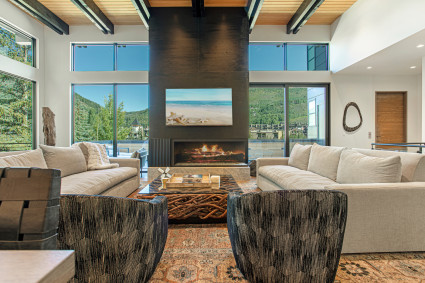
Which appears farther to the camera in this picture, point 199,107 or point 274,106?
point 274,106

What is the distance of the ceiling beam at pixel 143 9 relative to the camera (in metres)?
4.35

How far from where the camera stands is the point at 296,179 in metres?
2.83

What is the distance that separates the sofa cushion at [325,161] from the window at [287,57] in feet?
9.96

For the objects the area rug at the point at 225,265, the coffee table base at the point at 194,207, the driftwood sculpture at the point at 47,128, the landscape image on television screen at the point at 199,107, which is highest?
the landscape image on television screen at the point at 199,107

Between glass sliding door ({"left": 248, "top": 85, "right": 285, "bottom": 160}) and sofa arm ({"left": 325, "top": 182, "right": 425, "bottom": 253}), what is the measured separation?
4.04m

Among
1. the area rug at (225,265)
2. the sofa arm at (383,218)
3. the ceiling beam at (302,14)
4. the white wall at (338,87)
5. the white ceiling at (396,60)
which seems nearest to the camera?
the area rug at (225,265)

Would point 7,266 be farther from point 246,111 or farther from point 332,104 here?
point 332,104

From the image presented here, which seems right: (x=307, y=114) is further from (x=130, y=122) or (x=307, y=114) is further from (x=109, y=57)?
(x=109, y=57)

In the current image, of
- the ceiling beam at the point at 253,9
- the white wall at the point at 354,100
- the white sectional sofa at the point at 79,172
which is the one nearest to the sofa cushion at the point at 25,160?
the white sectional sofa at the point at 79,172

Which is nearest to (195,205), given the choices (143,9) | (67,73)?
(143,9)

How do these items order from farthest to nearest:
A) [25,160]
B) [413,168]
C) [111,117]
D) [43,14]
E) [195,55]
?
[111,117]
[195,55]
[43,14]
[25,160]
[413,168]

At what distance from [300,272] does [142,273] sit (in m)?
0.90

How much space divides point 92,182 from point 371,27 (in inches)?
208

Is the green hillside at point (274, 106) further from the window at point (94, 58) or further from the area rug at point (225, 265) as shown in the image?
the area rug at point (225, 265)
